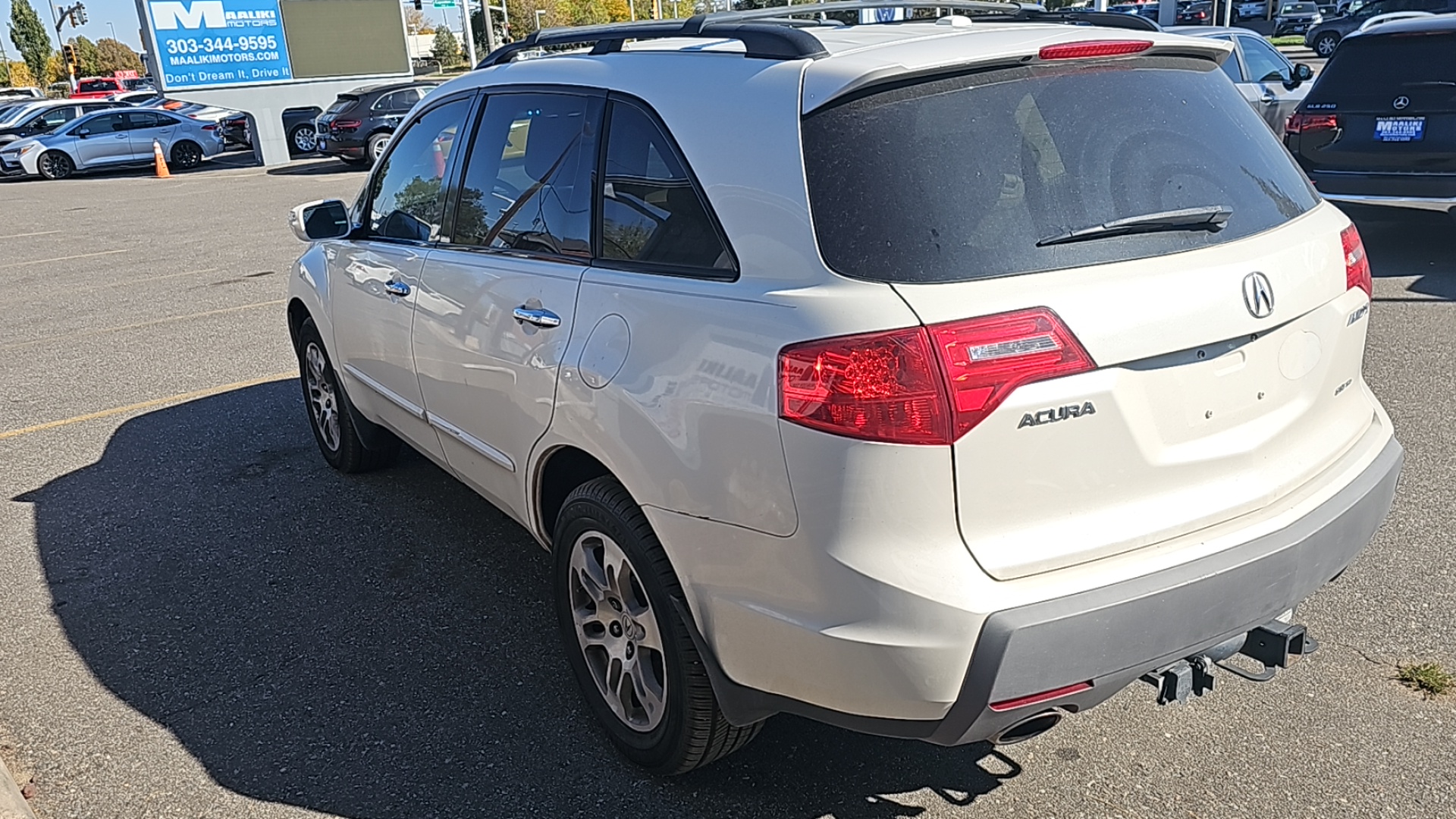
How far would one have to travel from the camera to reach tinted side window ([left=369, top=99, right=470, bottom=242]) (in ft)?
13.5

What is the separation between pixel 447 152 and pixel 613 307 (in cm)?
154

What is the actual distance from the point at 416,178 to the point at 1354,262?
3148 millimetres

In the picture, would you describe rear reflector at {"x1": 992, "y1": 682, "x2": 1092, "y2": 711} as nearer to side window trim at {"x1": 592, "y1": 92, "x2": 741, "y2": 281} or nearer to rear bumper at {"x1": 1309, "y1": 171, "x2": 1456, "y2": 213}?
side window trim at {"x1": 592, "y1": 92, "x2": 741, "y2": 281}

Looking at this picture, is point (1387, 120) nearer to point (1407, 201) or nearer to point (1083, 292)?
point (1407, 201)

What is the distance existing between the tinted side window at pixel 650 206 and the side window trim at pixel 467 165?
0.04 meters

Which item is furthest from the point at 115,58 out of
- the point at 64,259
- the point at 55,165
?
the point at 64,259

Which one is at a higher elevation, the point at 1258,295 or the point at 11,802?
the point at 1258,295

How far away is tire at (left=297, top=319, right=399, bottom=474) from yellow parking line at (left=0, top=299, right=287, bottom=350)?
4555mm

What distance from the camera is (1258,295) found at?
256cm

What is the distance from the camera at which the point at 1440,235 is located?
9.84 m

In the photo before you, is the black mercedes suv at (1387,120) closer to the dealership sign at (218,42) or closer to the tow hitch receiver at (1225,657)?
the tow hitch receiver at (1225,657)

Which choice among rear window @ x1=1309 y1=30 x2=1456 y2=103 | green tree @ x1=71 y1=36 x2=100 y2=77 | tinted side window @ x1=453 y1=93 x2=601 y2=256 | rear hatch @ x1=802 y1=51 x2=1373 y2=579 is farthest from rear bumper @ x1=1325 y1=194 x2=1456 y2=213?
green tree @ x1=71 y1=36 x2=100 y2=77

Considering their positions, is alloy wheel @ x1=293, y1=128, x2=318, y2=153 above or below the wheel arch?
below

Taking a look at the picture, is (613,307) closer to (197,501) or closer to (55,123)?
(197,501)
